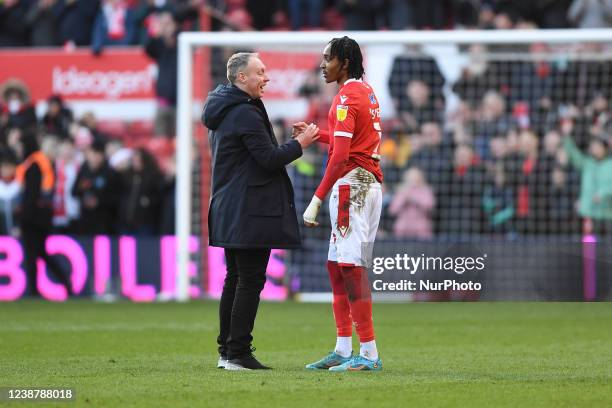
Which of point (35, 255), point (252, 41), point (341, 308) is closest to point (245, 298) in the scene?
point (341, 308)

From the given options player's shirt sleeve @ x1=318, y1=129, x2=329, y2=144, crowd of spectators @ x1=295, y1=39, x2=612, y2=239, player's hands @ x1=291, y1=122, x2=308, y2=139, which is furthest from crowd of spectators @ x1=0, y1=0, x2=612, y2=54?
player's hands @ x1=291, y1=122, x2=308, y2=139

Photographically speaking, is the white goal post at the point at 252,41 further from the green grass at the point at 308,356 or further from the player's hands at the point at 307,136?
the player's hands at the point at 307,136

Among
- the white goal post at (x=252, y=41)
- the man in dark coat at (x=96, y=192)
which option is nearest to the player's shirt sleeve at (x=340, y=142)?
the white goal post at (x=252, y=41)

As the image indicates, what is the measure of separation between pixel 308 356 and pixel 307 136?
2.16 meters

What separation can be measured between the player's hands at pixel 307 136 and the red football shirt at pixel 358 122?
0.52 ft

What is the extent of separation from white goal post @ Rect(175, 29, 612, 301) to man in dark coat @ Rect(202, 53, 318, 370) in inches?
309

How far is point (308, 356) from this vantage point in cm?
1088

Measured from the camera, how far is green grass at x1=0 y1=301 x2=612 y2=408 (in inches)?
322

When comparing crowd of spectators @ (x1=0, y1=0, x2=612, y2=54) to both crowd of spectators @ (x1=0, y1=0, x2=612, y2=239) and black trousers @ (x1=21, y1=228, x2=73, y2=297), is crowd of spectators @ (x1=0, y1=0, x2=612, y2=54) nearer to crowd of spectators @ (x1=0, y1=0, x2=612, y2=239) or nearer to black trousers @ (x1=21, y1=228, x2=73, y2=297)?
crowd of spectators @ (x1=0, y1=0, x2=612, y2=239)

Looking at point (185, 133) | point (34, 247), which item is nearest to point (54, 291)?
point (34, 247)

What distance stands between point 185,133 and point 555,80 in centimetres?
534

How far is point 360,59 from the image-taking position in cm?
950

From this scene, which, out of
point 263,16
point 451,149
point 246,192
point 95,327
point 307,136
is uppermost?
point 263,16

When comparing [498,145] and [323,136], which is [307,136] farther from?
[498,145]
